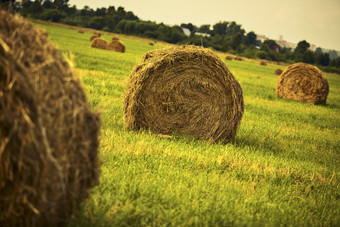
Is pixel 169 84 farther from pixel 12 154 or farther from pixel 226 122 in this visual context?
pixel 12 154

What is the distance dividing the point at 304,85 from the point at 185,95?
10.3 meters

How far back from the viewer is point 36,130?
7.22 ft

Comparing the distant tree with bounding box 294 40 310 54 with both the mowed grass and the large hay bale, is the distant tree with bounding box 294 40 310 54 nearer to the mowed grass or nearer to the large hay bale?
the mowed grass

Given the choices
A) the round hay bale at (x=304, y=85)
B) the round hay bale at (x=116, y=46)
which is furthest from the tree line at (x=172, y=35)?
the round hay bale at (x=304, y=85)

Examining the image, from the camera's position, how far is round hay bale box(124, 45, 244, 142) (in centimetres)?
648

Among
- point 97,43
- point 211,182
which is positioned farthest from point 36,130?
point 97,43

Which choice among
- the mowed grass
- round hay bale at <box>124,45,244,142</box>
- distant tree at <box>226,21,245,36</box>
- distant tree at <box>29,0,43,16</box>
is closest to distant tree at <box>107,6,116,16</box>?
distant tree at <box>29,0,43,16</box>

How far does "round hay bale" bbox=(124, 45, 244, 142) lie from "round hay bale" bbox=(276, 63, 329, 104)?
962 cm

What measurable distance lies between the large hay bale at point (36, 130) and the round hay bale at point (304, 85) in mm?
14396

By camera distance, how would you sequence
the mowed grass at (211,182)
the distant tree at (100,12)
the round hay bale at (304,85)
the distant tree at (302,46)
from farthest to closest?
the distant tree at (100,12)
the distant tree at (302,46)
the round hay bale at (304,85)
the mowed grass at (211,182)

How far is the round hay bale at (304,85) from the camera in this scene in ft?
48.5

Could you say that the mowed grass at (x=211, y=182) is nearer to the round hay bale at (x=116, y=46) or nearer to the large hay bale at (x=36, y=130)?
the large hay bale at (x=36, y=130)

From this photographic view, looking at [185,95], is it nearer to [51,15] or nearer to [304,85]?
[304,85]

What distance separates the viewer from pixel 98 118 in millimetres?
2746
